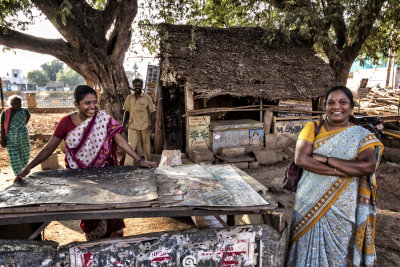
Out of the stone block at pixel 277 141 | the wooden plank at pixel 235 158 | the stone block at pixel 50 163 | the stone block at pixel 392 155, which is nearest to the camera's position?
the stone block at pixel 50 163

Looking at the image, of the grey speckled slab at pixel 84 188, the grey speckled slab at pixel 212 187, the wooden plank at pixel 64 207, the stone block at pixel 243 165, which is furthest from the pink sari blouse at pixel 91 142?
the stone block at pixel 243 165

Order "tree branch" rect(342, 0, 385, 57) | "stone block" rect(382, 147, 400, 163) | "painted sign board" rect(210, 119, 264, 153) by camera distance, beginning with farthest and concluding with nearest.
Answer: "tree branch" rect(342, 0, 385, 57) < "painted sign board" rect(210, 119, 264, 153) < "stone block" rect(382, 147, 400, 163)

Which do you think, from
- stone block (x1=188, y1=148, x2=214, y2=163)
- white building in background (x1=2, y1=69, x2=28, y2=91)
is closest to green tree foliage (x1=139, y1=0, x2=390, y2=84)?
stone block (x1=188, y1=148, x2=214, y2=163)

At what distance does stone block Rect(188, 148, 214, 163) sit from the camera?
684 cm

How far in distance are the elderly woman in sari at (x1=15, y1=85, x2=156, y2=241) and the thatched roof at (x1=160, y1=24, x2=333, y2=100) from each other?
14.2 feet

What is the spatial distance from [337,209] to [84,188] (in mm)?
1914

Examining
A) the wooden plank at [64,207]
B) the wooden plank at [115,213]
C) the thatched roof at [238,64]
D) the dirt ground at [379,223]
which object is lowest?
the dirt ground at [379,223]

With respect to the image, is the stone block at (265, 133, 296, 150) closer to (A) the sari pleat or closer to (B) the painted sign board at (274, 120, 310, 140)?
(B) the painted sign board at (274, 120, 310, 140)

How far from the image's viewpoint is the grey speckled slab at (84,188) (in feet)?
5.91

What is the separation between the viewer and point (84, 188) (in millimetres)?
2014

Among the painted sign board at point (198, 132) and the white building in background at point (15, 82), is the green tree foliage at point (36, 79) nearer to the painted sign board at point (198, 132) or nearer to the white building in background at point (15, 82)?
the white building in background at point (15, 82)

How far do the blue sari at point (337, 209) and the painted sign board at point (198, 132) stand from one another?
510 cm

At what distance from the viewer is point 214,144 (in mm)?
7395

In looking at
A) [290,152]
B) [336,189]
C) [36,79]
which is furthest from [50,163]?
[36,79]
